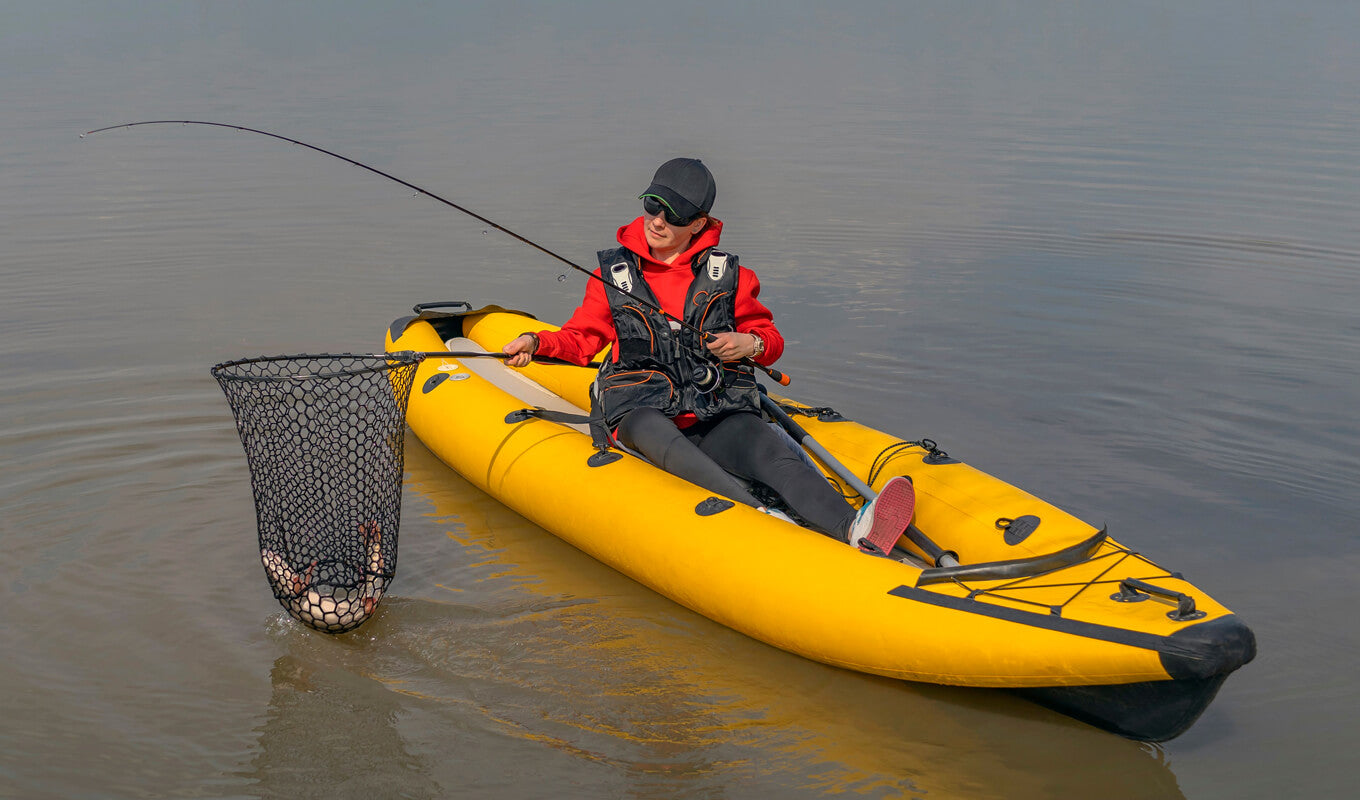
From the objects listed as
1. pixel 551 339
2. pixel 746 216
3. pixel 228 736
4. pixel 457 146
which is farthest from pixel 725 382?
pixel 457 146

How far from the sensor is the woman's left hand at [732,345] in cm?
440

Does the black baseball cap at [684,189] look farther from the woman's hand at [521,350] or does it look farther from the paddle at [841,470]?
the paddle at [841,470]

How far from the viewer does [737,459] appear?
4.56 meters

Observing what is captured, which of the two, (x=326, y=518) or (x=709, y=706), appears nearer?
(x=709, y=706)

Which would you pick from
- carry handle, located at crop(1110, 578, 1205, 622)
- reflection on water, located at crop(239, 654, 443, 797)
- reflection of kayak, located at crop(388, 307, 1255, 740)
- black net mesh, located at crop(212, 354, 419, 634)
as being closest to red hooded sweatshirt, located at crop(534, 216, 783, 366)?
reflection of kayak, located at crop(388, 307, 1255, 740)

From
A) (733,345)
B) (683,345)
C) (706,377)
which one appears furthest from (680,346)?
(733,345)

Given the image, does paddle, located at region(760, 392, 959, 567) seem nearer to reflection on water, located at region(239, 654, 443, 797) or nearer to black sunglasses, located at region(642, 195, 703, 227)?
black sunglasses, located at region(642, 195, 703, 227)

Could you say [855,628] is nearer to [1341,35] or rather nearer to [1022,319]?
[1022,319]

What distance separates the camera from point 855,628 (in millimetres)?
3670

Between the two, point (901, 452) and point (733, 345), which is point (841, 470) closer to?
point (901, 452)

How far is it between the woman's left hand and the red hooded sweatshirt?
0.43ft

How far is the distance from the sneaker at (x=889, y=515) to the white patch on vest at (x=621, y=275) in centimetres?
129

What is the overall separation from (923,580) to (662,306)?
1.53m

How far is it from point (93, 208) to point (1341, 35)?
25.3 m
